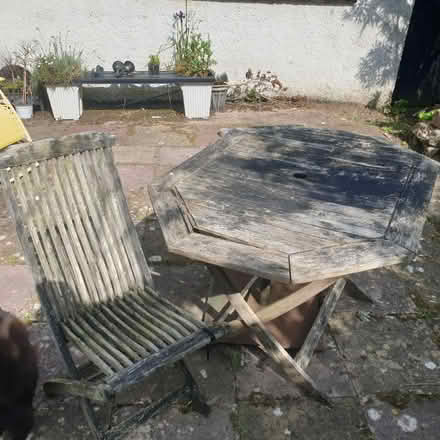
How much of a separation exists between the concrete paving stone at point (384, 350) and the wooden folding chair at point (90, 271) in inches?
36.9

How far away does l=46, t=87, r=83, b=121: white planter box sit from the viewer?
236 inches

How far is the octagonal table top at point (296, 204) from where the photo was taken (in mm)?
1645

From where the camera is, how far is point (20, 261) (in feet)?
10.0

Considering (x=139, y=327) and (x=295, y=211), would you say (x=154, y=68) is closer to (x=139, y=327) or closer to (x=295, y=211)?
(x=295, y=211)

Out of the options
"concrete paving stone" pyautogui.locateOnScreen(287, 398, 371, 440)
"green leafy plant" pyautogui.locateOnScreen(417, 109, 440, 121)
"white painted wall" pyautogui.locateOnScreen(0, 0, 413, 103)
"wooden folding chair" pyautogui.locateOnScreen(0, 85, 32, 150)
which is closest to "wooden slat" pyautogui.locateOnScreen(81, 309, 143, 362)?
"concrete paving stone" pyautogui.locateOnScreen(287, 398, 371, 440)

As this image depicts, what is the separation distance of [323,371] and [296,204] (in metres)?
0.92

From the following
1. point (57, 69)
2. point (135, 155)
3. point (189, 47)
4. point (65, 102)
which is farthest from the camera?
point (189, 47)

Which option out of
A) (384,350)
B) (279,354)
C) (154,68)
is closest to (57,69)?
(154,68)

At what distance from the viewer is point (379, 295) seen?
2.83 m

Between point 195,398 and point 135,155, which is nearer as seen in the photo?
point 195,398

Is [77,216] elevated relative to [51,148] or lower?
lower

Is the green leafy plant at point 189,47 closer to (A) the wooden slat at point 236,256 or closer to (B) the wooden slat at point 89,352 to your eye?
(A) the wooden slat at point 236,256

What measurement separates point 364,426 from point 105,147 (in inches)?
70.8

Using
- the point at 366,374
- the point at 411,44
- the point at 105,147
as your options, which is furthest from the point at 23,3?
the point at 366,374
